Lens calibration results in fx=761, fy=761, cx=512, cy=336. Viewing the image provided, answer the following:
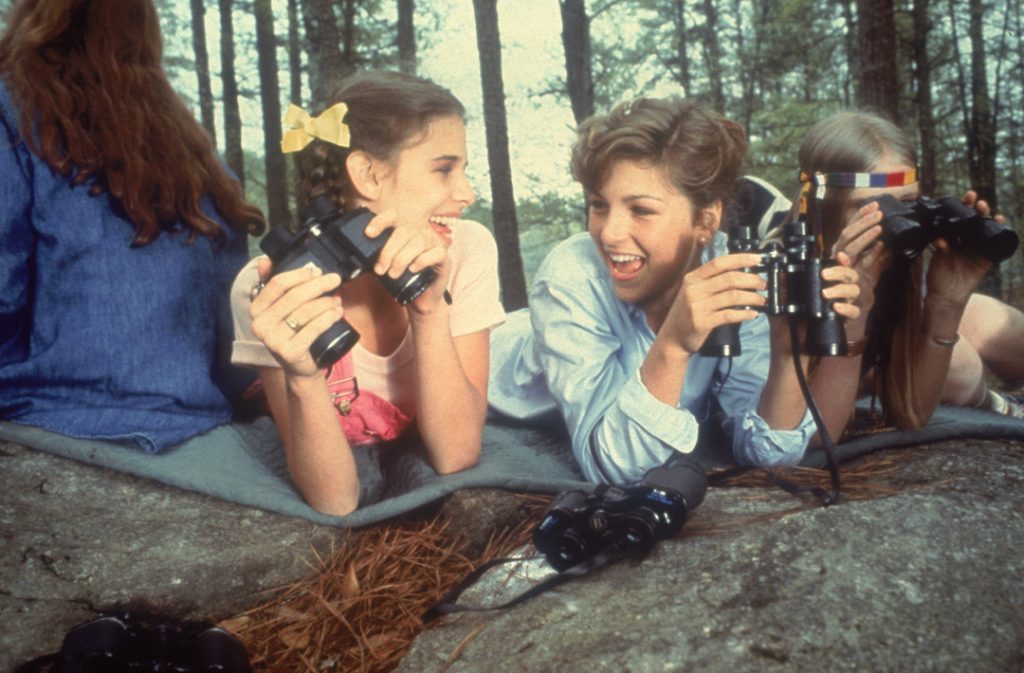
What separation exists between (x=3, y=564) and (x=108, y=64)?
1.33 m

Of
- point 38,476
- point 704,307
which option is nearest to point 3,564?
point 38,476

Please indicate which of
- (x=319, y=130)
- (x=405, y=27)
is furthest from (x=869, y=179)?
(x=405, y=27)

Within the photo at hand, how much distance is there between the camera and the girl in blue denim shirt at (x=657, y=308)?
1964 millimetres

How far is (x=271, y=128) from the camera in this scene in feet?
32.9

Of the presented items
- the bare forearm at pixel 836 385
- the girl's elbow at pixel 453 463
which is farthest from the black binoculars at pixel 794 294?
the girl's elbow at pixel 453 463

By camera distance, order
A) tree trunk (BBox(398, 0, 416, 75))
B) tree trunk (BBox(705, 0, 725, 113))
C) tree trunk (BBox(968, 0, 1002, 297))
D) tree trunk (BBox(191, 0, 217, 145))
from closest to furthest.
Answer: tree trunk (BBox(968, 0, 1002, 297)), tree trunk (BBox(398, 0, 416, 75)), tree trunk (BBox(191, 0, 217, 145)), tree trunk (BBox(705, 0, 725, 113))

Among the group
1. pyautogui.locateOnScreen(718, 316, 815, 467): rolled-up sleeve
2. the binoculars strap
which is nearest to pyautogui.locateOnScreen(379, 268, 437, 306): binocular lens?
the binoculars strap

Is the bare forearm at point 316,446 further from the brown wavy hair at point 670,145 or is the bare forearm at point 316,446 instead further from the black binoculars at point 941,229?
the black binoculars at point 941,229

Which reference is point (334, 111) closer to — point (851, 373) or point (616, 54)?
point (851, 373)

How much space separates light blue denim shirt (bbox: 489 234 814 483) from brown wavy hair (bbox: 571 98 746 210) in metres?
0.31

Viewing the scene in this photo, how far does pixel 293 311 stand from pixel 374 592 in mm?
739

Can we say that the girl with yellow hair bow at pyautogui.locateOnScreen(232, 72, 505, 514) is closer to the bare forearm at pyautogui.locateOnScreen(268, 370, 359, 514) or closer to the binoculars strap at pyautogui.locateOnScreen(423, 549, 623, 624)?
the bare forearm at pyautogui.locateOnScreen(268, 370, 359, 514)

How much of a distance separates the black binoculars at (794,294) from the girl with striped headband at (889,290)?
0.37 meters

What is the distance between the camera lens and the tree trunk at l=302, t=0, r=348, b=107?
5766mm
